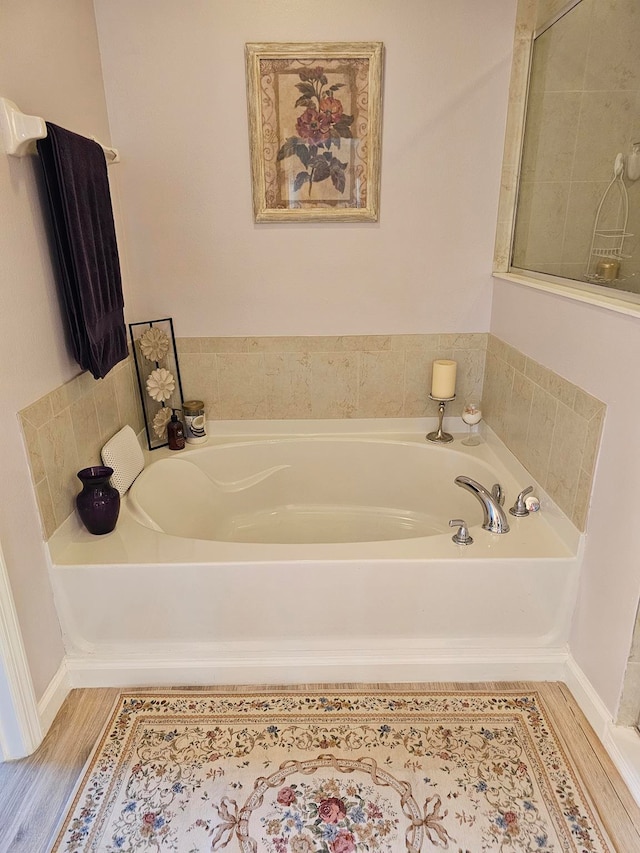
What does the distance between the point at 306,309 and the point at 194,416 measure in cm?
71

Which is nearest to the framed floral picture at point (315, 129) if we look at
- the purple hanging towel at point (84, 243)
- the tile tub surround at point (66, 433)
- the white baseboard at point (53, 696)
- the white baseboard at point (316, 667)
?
the purple hanging towel at point (84, 243)

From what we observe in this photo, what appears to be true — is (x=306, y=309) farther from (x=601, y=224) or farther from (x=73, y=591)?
(x=73, y=591)

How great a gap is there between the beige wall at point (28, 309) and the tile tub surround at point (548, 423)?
5.30ft

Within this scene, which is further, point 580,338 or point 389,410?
point 389,410

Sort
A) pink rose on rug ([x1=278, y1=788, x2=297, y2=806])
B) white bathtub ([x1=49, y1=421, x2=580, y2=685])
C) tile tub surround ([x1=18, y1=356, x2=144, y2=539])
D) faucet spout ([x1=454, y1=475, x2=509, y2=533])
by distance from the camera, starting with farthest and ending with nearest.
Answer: faucet spout ([x1=454, y1=475, x2=509, y2=533]) → white bathtub ([x1=49, y1=421, x2=580, y2=685]) → tile tub surround ([x1=18, y1=356, x2=144, y2=539]) → pink rose on rug ([x1=278, y1=788, x2=297, y2=806])

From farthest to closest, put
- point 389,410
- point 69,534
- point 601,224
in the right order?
1. point 389,410
2. point 601,224
3. point 69,534

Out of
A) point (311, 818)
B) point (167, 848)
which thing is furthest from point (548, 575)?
point (167, 848)

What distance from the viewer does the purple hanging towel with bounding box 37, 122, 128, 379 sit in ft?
5.31

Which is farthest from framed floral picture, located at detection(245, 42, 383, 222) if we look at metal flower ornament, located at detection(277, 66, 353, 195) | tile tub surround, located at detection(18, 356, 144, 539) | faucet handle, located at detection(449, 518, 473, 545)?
faucet handle, located at detection(449, 518, 473, 545)

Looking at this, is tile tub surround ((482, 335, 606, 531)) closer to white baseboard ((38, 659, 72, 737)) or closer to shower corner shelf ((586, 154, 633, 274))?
shower corner shelf ((586, 154, 633, 274))

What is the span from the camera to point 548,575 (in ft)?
5.68

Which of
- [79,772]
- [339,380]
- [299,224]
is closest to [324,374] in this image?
[339,380]

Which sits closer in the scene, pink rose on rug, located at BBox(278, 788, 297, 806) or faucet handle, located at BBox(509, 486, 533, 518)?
pink rose on rug, located at BBox(278, 788, 297, 806)

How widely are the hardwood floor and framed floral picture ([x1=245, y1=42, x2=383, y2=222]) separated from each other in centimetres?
187
